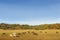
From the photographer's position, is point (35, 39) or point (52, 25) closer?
point (35, 39)

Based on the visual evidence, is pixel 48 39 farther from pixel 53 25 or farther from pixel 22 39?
pixel 53 25

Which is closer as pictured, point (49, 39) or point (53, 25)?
point (49, 39)

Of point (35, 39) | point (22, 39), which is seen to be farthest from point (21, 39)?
point (35, 39)

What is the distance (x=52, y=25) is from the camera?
79.4 meters

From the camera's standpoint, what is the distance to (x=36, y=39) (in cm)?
2391

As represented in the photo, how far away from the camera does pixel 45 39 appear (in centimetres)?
2372

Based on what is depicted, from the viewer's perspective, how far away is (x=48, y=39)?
23922mm

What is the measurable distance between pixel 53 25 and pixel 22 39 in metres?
56.5

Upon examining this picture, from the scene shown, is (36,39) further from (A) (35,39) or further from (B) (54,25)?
(B) (54,25)

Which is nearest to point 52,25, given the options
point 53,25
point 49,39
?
point 53,25

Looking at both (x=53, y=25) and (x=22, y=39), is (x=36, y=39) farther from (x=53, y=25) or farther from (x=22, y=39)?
(x=53, y=25)

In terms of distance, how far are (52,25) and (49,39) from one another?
55901 mm

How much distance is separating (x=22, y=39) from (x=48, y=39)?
3.21 meters

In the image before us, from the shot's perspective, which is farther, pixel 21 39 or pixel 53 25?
pixel 53 25
